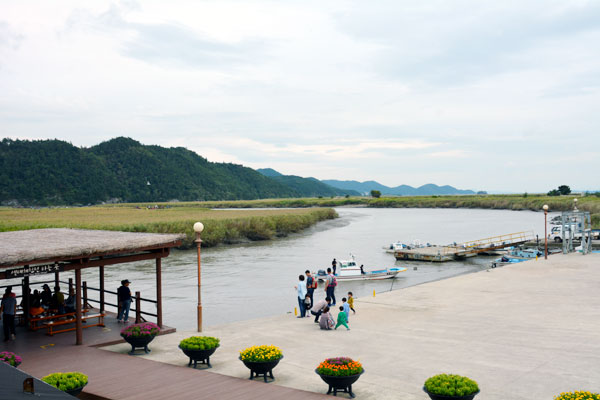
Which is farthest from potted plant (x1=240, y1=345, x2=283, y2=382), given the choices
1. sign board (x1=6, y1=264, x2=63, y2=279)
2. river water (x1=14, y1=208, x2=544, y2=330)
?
river water (x1=14, y1=208, x2=544, y2=330)

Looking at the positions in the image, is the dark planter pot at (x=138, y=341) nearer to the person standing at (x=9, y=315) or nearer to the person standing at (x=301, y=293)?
the person standing at (x=9, y=315)

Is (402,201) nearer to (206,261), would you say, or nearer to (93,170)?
(93,170)

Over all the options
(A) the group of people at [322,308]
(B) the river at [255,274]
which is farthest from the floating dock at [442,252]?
(A) the group of people at [322,308]

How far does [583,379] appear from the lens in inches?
476

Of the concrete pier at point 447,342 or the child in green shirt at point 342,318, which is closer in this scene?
the concrete pier at point 447,342

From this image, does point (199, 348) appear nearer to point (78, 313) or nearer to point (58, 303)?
point (78, 313)

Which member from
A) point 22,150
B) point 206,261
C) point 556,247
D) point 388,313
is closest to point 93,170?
point 22,150

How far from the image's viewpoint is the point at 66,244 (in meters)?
15.1

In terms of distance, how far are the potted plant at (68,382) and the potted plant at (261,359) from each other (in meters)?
3.52

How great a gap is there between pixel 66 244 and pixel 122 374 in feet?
16.1

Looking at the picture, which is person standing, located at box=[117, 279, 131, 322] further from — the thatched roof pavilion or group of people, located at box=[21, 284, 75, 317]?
group of people, located at box=[21, 284, 75, 317]

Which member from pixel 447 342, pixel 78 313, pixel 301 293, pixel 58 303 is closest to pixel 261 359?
pixel 78 313

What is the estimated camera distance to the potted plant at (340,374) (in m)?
10.6

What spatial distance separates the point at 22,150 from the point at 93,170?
23637 mm
